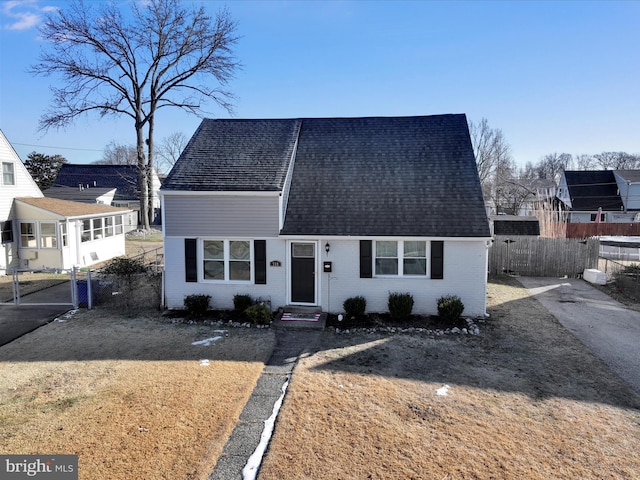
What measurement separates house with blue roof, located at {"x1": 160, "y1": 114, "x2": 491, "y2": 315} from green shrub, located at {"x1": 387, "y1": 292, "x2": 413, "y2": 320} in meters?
0.38

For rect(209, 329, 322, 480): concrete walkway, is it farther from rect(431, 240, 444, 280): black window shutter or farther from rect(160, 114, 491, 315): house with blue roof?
rect(431, 240, 444, 280): black window shutter

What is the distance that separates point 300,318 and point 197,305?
3.11 m

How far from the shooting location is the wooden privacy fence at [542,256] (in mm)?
18453

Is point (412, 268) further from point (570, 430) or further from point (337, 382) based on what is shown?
point (570, 430)

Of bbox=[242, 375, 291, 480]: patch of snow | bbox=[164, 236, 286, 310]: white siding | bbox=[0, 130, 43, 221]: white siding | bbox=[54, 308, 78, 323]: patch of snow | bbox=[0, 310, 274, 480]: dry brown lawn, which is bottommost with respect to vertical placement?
bbox=[242, 375, 291, 480]: patch of snow

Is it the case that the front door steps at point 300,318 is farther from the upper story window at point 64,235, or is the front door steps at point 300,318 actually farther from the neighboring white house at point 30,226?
the upper story window at point 64,235

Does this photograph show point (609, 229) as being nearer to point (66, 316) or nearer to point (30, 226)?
point (66, 316)

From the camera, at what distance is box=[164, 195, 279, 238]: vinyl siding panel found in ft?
39.7

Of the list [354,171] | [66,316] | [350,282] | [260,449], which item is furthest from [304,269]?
[66,316]

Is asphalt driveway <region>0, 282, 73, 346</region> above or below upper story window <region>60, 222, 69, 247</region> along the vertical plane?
below

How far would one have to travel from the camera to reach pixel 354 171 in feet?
45.1

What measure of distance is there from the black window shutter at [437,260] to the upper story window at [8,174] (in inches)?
757

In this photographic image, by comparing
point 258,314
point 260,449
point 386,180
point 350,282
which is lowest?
point 260,449

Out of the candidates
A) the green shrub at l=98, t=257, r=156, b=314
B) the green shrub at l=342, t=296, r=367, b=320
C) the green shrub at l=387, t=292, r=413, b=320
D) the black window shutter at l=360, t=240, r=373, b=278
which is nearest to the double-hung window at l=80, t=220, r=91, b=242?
the green shrub at l=98, t=257, r=156, b=314
